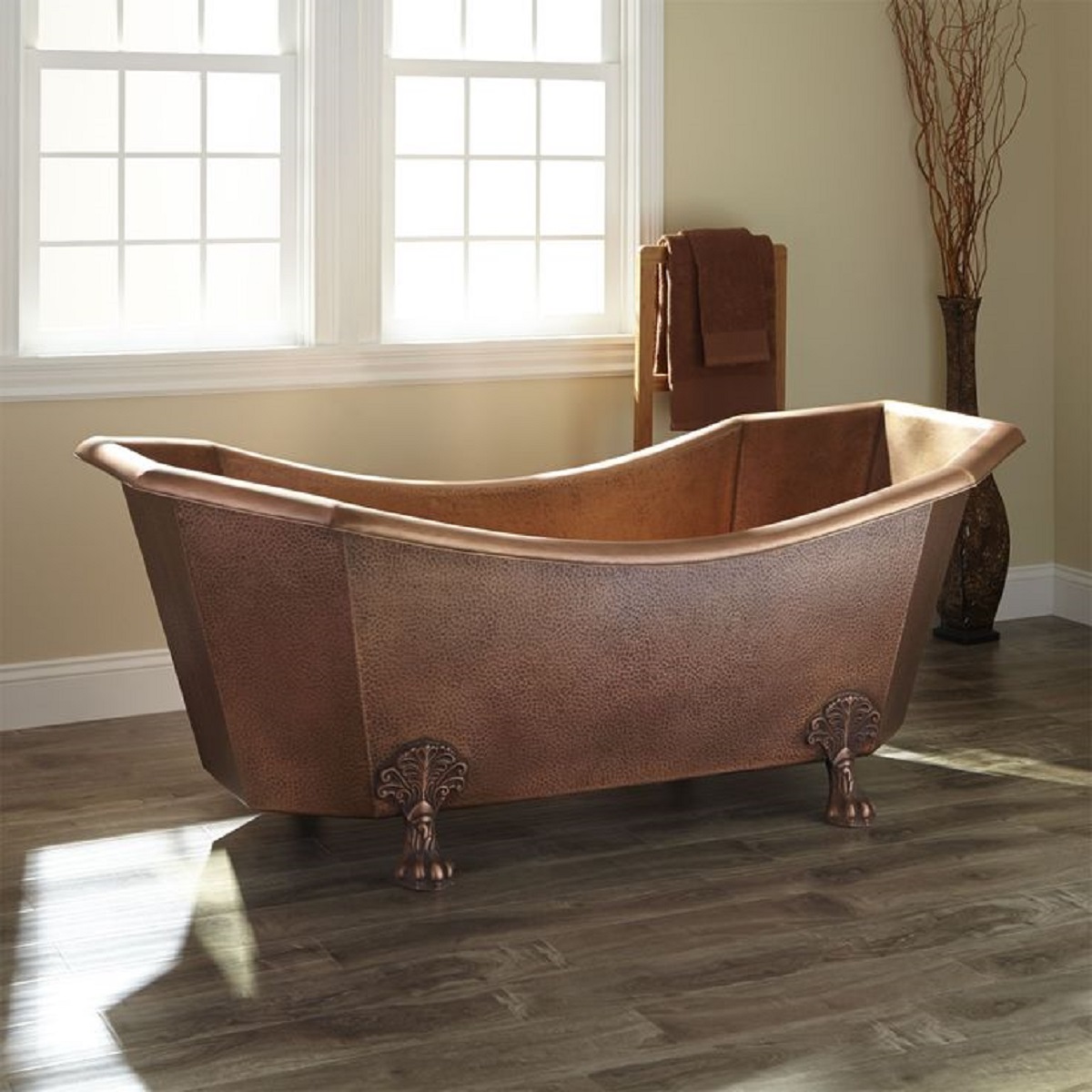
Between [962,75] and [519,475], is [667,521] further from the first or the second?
[962,75]

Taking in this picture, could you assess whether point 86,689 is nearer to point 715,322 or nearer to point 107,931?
point 107,931

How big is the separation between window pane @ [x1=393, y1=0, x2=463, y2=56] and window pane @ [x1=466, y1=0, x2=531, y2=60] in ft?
0.12

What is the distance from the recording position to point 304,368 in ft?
14.2

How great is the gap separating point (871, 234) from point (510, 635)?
2.36 metres

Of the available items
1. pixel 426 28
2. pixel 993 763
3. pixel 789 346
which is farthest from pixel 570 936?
pixel 426 28

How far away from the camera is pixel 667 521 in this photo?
406 cm

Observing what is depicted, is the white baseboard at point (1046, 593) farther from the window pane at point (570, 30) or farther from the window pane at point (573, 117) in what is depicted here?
the window pane at point (570, 30)

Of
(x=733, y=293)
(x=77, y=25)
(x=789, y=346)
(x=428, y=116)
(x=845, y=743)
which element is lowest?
(x=845, y=743)

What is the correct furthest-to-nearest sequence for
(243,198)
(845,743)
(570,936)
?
(243,198) < (845,743) < (570,936)

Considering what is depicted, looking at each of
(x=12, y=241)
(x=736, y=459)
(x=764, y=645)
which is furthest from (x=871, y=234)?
(x=12, y=241)

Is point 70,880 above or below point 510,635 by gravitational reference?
below

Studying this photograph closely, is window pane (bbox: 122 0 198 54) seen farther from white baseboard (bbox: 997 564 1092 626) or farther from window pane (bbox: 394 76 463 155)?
white baseboard (bbox: 997 564 1092 626)

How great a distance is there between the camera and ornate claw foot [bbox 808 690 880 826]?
136 inches

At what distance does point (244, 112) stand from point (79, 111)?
0.39m
